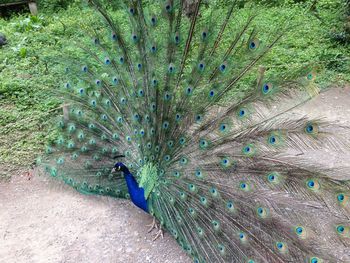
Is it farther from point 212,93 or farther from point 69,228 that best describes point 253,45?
point 69,228

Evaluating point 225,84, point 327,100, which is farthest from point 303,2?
point 225,84

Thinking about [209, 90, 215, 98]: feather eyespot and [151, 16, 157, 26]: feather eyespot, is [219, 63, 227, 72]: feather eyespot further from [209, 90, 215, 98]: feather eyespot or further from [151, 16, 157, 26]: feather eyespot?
[151, 16, 157, 26]: feather eyespot

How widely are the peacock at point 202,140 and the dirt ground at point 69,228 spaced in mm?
171

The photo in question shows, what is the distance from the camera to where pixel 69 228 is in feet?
11.5

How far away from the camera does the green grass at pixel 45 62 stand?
4656 mm

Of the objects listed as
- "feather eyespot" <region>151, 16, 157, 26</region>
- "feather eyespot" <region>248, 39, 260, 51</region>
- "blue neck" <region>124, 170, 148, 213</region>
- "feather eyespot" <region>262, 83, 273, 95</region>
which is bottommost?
"blue neck" <region>124, 170, 148, 213</region>

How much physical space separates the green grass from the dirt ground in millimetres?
604

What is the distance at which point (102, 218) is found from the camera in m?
3.60

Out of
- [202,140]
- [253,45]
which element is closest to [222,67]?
[253,45]

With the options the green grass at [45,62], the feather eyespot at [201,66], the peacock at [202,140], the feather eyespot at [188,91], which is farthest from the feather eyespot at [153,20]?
the green grass at [45,62]

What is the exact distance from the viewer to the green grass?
466cm

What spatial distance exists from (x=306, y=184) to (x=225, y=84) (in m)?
1.03

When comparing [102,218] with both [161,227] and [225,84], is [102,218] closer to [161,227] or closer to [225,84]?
[161,227]

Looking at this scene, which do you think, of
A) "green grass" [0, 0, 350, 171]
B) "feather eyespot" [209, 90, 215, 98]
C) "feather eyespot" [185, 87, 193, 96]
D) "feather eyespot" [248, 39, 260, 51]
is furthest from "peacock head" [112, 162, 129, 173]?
"feather eyespot" [248, 39, 260, 51]
